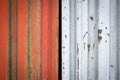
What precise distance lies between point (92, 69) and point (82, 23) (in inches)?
23.1

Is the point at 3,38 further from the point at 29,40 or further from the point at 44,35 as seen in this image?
the point at 44,35

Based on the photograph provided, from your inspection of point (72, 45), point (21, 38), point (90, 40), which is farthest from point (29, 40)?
point (90, 40)

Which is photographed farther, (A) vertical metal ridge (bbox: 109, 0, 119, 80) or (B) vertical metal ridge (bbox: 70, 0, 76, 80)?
(B) vertical metal ridge (bbox: 70, 0, 76, 80)

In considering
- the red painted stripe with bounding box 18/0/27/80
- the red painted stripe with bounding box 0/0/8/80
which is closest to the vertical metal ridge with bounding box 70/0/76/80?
the red painted stripe with bounding box 18/0/27/80

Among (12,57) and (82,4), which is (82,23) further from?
(12,57)

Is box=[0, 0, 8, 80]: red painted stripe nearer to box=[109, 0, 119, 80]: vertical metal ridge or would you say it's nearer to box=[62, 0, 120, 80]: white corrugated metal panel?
box=[62, 0, 120, 80]: white corrugated metal panel

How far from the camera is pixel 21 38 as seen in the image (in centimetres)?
234

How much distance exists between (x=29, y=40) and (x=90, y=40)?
768 millimetres

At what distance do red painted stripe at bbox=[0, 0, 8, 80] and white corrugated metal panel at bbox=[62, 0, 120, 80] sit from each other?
711mm

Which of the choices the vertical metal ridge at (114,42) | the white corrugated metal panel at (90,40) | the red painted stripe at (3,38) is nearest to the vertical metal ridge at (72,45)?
the white corrugated metal panel at (90,40)

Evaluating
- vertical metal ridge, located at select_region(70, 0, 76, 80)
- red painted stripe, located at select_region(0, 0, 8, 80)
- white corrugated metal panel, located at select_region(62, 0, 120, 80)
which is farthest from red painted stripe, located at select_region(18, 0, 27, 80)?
vertical metal ridge, located at select_region(70, 0, 76, 80)

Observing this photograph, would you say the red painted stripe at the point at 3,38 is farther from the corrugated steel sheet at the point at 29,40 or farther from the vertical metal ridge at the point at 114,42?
the vertical metal ridge at the point at 114,42

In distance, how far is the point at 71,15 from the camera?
2.37 metres

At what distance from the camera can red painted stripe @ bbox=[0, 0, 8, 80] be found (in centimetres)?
229
